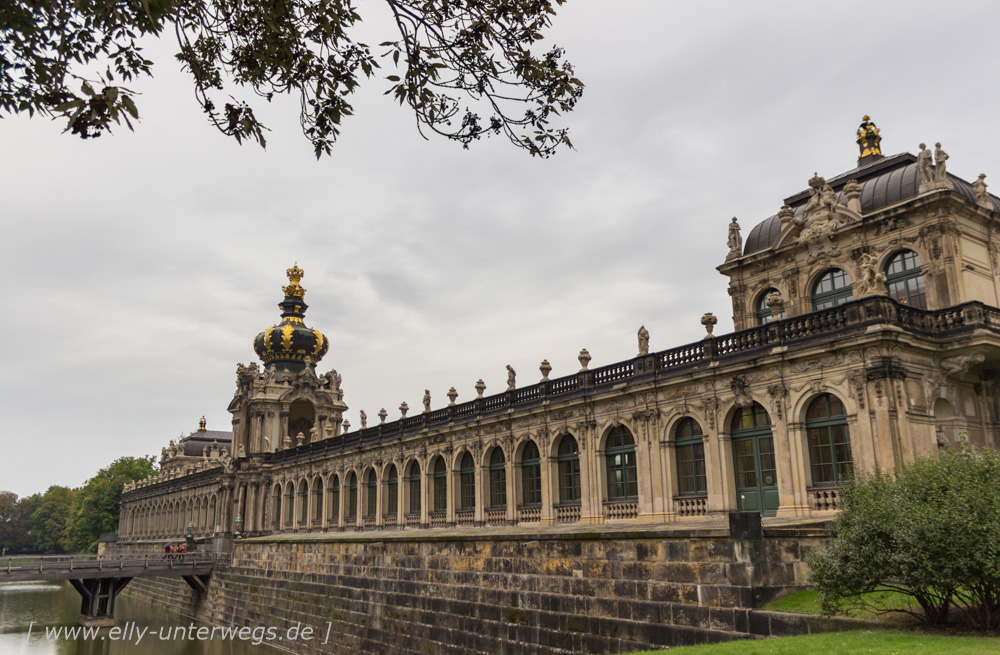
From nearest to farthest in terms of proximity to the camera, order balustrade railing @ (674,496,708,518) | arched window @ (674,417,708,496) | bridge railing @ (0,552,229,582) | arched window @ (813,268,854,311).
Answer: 1. balustrade railing @ (674,496,708,518)
2. arched window @ (674,417,708,496)
3. arched window @ (813,268,854,311)
4. bridge railing @ (0,552,229,582)

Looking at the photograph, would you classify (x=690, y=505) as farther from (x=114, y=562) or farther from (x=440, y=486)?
(x=114, y=562)

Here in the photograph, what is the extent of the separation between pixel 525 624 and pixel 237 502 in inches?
1554

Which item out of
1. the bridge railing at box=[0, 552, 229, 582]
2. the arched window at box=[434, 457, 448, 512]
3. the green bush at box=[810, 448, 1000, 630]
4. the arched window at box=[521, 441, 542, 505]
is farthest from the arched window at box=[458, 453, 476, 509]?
the green bush at box=[810, 448, 1000, 630]

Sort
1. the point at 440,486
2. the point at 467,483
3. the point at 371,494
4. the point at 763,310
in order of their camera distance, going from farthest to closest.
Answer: the point at 371,494, the point at 440,486, the point at 467,483, the point at 763,310

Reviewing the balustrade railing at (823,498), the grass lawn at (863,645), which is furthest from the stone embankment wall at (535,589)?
the balustrade railing at (823,498)

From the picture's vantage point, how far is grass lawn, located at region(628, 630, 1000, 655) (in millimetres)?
11219

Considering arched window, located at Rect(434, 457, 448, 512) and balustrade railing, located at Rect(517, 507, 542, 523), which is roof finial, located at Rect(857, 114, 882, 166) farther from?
arched window, located at Rect(434, 457, 448, 512)

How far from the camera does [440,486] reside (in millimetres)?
38500

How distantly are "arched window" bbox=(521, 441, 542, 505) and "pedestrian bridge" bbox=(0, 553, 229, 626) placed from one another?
22945 mm

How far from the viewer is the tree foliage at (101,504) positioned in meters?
106

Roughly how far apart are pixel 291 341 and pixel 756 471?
42.9m

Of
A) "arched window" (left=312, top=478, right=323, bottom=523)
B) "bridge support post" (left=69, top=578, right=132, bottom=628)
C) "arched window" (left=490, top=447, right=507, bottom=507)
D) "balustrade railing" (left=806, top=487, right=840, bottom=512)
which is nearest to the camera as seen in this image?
"balustrade railing" (left=806, top=487, right=840, bottom=512)

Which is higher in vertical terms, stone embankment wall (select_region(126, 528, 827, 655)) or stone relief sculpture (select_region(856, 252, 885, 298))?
stone relief sculpture (select_region(856, 252, 885, 298))

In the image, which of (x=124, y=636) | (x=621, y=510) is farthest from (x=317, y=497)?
(x=621, y=510)
